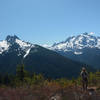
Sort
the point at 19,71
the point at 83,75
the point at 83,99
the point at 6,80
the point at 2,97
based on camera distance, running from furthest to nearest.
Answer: the point at 6,80 → the point at 19,71 → the point at 83,75 → the point at 2,97 → the point at 83,99

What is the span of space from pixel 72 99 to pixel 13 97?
11.4ft

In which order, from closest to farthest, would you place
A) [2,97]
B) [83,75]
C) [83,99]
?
[83,99], [2,97], [83,75]

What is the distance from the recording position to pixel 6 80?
93.8 meters

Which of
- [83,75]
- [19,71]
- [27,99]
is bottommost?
[27,99]

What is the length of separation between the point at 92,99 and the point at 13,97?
459cm

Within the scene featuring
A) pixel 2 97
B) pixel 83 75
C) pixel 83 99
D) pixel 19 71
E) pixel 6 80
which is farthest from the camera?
pixel 6 80

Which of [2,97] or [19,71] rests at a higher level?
[19,71]

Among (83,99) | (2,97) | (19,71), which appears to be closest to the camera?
(83,99)

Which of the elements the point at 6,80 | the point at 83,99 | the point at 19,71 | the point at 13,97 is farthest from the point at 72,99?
the point at 6,80

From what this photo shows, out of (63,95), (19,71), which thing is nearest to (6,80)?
(19,71)

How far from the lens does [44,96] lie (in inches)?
567

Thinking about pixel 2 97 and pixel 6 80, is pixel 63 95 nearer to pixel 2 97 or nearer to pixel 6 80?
pixel 2 97

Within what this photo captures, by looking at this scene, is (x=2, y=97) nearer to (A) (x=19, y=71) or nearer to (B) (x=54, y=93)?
(B) (x=54, y=93)

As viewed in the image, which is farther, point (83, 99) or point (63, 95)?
point (63, 95)
